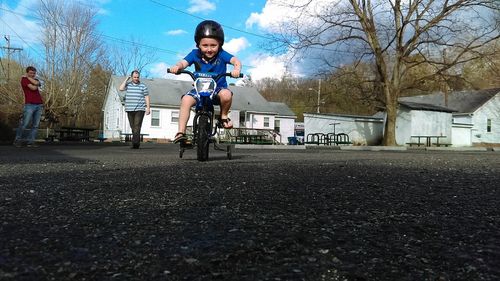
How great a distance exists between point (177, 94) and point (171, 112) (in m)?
2.98

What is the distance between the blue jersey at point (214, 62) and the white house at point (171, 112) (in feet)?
114

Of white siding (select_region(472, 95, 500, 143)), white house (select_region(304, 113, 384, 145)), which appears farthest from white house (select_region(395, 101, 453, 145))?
white siding (select_region(472, 95, 500, 143))

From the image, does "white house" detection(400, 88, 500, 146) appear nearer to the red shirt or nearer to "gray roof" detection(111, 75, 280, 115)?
"gray roof" detection(111, 75, 280, 115)

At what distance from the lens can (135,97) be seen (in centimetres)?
1241

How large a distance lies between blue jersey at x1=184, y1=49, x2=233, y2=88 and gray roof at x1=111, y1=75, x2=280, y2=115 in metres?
37.5

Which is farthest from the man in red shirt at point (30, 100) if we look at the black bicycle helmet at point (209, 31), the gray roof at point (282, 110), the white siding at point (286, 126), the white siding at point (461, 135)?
the white siding at point (286, 126)

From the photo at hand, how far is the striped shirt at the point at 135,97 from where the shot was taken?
12.3 m

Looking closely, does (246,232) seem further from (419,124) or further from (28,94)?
(419,124)

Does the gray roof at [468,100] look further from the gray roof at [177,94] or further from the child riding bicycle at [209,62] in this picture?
the child riding bicycle at [209,62]

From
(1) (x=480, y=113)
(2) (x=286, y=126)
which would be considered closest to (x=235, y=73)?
(2) (x=286, y=126)

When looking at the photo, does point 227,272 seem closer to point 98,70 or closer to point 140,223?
point 140,223

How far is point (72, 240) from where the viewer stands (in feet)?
5.93

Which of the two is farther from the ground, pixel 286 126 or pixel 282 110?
pixel 282 110

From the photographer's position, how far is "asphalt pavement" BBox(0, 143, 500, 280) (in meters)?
1.49
